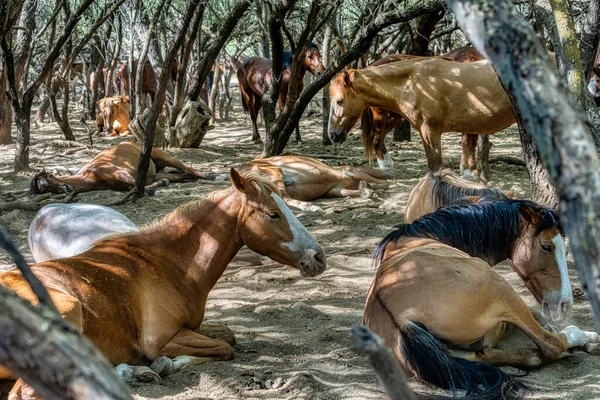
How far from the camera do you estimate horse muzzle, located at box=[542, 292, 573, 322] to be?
4.71 m

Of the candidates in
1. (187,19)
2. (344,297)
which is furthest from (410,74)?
(344,297)

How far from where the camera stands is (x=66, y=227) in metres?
6.36

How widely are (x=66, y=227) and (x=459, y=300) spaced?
3.56 m

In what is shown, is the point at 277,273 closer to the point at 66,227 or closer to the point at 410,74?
the point at 66,227

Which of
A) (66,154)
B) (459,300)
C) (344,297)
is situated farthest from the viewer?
(66,154)

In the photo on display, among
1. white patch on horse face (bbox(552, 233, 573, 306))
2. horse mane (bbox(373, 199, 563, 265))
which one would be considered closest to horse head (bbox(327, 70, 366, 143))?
horse mane (bbox(373, 199, 563, 265))

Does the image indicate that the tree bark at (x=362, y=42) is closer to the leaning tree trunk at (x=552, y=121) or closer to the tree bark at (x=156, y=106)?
the tree bark at (x=156, y=106)

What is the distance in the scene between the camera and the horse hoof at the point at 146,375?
4.10 metres

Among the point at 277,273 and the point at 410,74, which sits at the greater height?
the point at 410,74

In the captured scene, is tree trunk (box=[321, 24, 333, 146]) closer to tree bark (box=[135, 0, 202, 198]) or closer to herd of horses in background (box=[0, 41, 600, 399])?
tree bark (box=[135, 0, 202, 198])

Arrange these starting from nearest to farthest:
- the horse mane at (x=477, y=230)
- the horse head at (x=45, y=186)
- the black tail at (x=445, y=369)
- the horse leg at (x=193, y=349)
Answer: the black tail at (x=445, y=369)
the horse leg at (x=193, y=349)
the horse mane at (x=477, y=230)
the horse head at (x=45, y=186)

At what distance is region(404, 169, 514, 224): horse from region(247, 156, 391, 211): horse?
293 centimetres

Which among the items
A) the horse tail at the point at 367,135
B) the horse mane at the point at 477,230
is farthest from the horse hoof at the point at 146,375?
the horse tail at the point at 367,135

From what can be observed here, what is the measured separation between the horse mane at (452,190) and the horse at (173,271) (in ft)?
5.51
